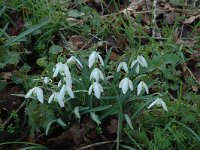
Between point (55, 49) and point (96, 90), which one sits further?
point (55, 49)

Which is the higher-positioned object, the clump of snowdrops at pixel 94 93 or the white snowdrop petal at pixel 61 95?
the white snowdrop petal at pixel 61 95

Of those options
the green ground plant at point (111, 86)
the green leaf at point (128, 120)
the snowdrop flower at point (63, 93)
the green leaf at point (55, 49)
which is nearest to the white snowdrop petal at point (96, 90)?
the green ground plant at point (111, 86)

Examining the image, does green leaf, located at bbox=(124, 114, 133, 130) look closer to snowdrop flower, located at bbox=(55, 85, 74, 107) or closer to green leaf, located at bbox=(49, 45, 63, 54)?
snowdrop flower, located at bbox=(55, 85, 74, 107)

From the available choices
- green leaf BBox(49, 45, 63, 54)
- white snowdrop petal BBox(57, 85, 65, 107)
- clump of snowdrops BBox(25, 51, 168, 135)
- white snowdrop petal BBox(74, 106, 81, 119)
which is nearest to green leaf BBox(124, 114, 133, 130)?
clump of snowdrops BBox(25, 51, 168, 135)

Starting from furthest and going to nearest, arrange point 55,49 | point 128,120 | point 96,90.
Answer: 1. point 55,49
2. point 128,120
3. point 96,90

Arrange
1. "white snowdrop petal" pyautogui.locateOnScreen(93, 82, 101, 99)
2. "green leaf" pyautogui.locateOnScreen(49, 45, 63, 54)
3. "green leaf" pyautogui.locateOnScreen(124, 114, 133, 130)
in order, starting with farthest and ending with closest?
"green leaf" pyautogui.locateOnScreen(49, 45, 63, 54) → "green leaf" pyautogui.locateOnScreen(124, 114, 133, 130) → "white snowdrop petal" pyautogui.locateOnScreen(93, 82, 101, 99)

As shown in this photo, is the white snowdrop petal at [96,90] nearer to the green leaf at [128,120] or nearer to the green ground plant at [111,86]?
the green ground plant at [111,86]

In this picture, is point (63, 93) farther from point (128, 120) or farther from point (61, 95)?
point (128, 120)

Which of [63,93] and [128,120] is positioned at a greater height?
[63,93]

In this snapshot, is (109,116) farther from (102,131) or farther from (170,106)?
(170,106)

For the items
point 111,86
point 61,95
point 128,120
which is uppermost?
point 61,95

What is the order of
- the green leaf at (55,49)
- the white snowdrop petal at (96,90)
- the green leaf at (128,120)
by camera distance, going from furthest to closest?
1. the green leaf at (55,49)
2. the green leaf at (128,120)
3. the white snowdrop petal at (96,90)

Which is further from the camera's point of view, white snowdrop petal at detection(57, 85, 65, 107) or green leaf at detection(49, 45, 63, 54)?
green leaf at detection(49, 45, 63, 54)

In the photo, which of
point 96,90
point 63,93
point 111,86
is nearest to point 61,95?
point 63,93
